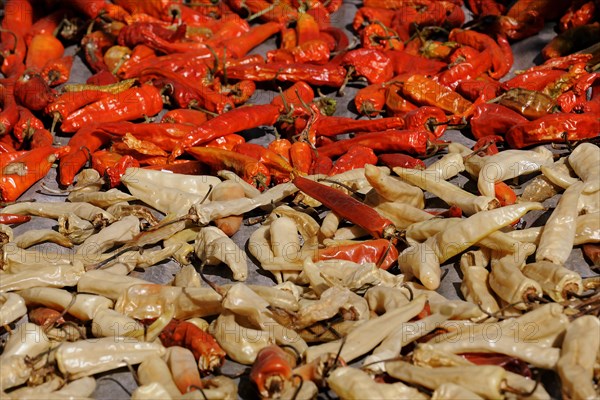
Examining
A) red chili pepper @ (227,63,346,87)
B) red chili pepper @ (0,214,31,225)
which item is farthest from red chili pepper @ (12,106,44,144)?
red chili pepper @ (227,63,346,87)

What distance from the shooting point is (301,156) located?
700cm

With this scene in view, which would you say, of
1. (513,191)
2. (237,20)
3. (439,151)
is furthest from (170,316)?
(237,20)

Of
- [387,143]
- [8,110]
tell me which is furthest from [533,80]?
[8,110]

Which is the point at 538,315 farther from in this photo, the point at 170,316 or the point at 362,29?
the point at 362,29

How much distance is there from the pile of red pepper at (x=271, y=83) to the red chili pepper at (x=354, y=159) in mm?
18

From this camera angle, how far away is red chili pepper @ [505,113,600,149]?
22.2 feet

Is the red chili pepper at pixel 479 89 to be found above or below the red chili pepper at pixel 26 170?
above

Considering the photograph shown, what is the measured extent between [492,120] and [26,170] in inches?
167

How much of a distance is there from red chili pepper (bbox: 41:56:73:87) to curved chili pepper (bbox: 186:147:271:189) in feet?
7.83

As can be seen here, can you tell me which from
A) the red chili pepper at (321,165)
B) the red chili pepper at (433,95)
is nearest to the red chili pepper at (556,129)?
the red chili pepper at (433,95)

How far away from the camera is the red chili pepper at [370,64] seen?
8.41m

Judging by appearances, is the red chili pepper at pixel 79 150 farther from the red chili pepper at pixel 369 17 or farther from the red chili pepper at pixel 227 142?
the red chili pepper at pixel 369 17

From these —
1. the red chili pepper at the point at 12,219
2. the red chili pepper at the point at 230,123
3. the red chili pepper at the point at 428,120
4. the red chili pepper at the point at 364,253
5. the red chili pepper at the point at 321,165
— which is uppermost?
the red chili pepper at the point at 428,120

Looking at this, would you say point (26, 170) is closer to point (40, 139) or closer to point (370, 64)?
point (40, 139)
